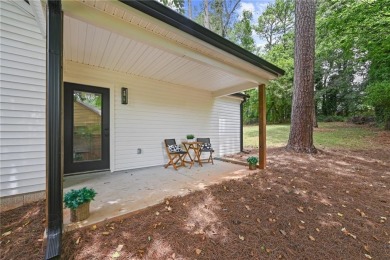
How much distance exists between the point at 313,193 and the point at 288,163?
6.05ft

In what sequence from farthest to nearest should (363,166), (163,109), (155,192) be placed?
(163,109), (363,166), (155,192)

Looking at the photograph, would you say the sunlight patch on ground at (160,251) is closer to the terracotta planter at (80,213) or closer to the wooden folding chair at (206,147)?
the terracotta planter at (80,213)

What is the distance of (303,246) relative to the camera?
191 cm

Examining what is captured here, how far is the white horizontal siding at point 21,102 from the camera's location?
98.8 inches

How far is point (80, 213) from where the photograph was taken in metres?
2.04

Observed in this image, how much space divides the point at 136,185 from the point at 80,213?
1.30 meters

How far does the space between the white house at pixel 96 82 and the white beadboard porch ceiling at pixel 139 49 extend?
1 centimetres

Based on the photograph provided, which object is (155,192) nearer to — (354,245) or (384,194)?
(354,245)

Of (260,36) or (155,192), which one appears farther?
(260,36)

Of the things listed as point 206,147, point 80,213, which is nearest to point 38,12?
point 80,213

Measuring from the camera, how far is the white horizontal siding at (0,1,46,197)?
251cm

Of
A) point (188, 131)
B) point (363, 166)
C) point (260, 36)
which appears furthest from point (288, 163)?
point (260, 36)

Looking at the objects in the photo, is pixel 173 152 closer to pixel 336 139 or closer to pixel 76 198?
pixel 76 198

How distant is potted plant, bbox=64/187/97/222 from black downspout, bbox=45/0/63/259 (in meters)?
0.25
